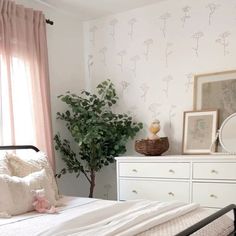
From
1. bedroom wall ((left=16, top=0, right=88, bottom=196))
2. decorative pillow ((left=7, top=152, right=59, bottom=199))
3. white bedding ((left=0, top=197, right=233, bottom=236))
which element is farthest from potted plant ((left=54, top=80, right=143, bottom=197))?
white bedding ((left=0, top=197, right=233, bottom=236))

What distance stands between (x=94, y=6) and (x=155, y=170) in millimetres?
1748

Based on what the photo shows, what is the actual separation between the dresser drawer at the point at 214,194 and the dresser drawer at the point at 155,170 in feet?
0.49

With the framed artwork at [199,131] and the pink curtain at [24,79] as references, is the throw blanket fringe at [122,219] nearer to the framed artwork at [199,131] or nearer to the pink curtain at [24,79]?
the framed artwork at [199,131]

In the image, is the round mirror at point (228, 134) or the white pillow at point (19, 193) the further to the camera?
the round mirror at point (228, 134)

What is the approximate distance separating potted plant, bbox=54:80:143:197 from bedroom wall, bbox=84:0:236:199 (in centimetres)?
16

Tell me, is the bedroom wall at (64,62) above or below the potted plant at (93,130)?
above

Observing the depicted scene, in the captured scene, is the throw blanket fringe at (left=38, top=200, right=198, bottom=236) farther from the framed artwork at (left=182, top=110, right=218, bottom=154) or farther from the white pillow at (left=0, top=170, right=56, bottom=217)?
the framed artwork at (left=182, top=110, right=218, bottom=154)

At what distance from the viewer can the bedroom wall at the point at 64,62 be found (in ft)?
11.1

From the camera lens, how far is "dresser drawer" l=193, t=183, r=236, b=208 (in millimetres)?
2492

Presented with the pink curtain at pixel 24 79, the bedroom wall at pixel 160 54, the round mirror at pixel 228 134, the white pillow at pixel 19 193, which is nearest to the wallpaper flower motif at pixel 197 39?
the bedroom wall at pixel 160 54

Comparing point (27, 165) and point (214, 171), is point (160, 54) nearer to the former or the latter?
point (214, 171)

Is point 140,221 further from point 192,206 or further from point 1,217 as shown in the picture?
point 1,217

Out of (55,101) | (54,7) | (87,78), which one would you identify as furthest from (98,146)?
(54,7)

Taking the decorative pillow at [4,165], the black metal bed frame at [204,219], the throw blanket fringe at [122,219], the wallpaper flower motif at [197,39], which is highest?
the wallpaper flower motif at [197,39]
